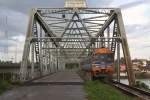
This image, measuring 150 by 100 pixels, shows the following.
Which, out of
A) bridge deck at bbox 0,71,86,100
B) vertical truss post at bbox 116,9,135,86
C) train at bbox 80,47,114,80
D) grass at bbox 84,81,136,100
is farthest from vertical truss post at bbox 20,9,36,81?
grass at bbox 84,81,136,100

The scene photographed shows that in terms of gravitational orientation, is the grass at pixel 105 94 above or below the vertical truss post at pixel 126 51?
below

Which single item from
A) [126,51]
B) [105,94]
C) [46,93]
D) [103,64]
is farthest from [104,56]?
[105,94]

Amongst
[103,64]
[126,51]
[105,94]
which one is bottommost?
[105,94]

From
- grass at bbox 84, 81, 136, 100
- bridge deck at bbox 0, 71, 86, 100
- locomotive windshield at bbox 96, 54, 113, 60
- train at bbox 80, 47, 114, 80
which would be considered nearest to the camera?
grass at bbox 84, 81, 136, 100

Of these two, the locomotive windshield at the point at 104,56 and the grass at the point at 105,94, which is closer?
the grass at the point at 105,94

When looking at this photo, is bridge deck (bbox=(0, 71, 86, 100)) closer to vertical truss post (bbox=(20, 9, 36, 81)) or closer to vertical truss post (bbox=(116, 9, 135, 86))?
vertical truss post (bbox=(116, 9, 135, 86))

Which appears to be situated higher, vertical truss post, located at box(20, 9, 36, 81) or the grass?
vertical truss post, located at box(20, 9, 36, 81)

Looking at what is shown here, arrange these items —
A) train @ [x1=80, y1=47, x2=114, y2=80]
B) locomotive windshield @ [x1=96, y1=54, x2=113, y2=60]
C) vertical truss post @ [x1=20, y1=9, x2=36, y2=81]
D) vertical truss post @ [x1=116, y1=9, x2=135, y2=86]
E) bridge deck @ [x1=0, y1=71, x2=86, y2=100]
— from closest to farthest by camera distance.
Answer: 1. bridge deck @ [x1=0, y1=71, x2=86, y2=100]
2. train @ [x1=80, y1=47, x2=114, y2=80]
3. locomotive windshield @ [x1=96, y1=54, x2=113, y2=60]
4. vertical truss post @ [x1=116, y1=9, x2=135, y2=86]
5. vertical truss post @ [x1=20, y1=9, x2=36, y2=81]

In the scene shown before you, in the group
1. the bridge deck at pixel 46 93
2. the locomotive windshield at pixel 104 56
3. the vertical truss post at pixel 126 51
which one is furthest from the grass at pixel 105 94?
the locomotive windshield at pixel 104 56

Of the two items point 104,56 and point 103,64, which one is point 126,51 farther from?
point 103,64

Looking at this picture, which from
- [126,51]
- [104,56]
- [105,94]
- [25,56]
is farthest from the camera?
[25,56]

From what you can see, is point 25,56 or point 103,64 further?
→ point 25,56

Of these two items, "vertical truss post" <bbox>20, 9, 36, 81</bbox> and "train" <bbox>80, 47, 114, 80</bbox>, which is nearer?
"train" <bbox>80, 47, 114, 80</bbox>

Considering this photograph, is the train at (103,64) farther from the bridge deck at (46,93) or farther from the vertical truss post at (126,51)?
the bridge deck at (46,93)
